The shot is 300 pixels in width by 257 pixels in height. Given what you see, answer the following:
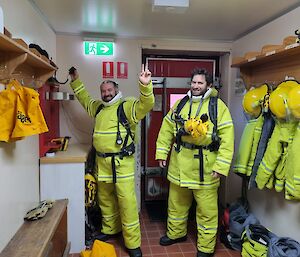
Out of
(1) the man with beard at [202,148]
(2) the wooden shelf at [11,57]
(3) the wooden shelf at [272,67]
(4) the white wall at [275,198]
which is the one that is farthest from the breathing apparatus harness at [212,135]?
(2) the wooden shelf at [11,57]

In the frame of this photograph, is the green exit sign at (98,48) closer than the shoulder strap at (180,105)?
No

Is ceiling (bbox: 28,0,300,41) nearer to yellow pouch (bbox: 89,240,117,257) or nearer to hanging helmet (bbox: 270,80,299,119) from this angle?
hanging helmet (bbox: 270,80,299,119)

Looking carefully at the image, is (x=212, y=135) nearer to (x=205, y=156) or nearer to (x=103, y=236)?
(x=205, y=156)

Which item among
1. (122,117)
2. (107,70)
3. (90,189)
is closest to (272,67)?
(122,117)

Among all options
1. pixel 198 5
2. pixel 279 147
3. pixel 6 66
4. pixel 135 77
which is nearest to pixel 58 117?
pixel 135 77

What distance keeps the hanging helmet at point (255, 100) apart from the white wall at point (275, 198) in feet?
1.48

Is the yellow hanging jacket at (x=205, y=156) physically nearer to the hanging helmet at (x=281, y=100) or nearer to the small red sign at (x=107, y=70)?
the hanging helmet at (x=281, y=100)

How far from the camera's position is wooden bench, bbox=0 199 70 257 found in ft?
Answer: 4.75

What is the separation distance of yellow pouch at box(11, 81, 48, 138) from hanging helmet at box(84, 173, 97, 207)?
0.99 metres

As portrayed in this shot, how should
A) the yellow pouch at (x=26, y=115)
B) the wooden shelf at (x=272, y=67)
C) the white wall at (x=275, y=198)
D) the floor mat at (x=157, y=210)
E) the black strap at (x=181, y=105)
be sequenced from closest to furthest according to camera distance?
the yellow pouch at (x=26, y=115) → the wooden shelf at (x=272, y=67) → the white wall at (x=275, y=198) → the black strap at (x=181, y=105) → the floor mat at (x=157, y=210)

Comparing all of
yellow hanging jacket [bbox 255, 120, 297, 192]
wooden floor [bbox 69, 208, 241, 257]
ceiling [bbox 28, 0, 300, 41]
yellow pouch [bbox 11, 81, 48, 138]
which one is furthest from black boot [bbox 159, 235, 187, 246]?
ceiling [bbox 28, 0, 300, 41]

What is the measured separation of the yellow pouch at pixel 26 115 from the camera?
53.5 inches

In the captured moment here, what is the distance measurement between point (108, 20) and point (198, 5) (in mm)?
853

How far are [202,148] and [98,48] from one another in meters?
1.63
